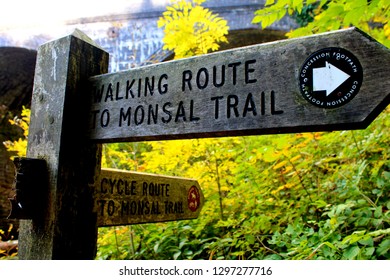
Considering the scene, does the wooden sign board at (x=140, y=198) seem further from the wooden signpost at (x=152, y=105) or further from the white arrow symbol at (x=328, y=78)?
the white arrow symbol at (x=328, y=78)

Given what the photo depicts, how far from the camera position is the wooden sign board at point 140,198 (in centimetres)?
145

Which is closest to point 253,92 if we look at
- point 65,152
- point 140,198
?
point 65,152

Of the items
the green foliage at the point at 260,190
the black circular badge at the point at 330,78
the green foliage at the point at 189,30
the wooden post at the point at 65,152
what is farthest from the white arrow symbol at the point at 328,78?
the green foliage at the point at 189,30

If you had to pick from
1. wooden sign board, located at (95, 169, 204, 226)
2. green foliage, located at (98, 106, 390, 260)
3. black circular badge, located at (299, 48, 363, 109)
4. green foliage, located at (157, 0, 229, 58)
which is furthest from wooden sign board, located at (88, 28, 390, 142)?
green foliage, located at (157, 0, 229, 58)

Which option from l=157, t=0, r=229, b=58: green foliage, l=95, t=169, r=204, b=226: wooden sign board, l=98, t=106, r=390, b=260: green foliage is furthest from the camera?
l=157, t=0, r=229, b=58: green foliage

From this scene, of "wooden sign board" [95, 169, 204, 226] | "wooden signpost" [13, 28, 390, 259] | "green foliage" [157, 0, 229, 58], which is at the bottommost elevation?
"wooden sign board" [95, 169, 204, 226]

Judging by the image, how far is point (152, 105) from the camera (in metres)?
1.19

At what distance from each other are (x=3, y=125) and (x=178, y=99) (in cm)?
892

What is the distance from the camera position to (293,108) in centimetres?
97

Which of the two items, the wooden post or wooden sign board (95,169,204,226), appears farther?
wooden sign board (95,169,204,226)

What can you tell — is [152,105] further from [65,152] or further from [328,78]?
[328,78]

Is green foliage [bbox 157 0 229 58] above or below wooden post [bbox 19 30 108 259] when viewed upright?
above

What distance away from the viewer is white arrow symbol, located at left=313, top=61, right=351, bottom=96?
3.03ft

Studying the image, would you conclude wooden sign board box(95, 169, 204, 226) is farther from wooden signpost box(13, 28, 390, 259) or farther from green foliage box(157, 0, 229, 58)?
green foliage box(157, 0, 229, 58)
